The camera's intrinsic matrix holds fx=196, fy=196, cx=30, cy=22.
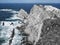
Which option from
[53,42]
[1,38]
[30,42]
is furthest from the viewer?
[1,38]

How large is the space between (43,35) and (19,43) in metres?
13.4

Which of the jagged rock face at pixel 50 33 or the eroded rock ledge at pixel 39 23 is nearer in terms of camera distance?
the jagged rock face at pixel 50 33

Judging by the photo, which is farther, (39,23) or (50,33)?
(39,23)

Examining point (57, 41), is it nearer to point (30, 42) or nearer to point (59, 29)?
point (59, 29)

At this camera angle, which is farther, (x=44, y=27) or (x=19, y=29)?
(x=19, y=29)

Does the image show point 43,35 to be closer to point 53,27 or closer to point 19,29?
point 53,27

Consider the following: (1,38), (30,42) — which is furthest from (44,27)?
(1,38)

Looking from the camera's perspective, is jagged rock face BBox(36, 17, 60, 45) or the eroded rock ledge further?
the eroded rock ledge

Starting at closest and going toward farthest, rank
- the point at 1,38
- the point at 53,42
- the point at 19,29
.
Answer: the point at 53,42 < the point at 1,38 < the point at 19,29

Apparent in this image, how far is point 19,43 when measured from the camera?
27562 millimetres

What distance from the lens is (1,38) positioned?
34281mm

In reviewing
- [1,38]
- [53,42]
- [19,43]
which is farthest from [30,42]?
[53,42]

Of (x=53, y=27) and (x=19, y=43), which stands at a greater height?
(x=53, y=27)

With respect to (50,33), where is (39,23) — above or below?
above
